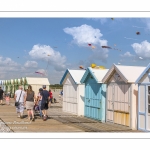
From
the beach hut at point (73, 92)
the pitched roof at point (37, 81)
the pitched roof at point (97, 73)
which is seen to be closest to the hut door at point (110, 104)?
the pitched roof at point (97, 73)

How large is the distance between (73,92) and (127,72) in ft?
17.2

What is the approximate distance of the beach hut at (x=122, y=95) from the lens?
1074 cm

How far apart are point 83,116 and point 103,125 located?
3.09 m

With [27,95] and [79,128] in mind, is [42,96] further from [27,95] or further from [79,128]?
[79,128]

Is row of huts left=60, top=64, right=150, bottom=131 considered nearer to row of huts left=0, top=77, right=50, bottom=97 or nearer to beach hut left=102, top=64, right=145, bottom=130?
beach hut left=102, top=64, right=145, bottom=130

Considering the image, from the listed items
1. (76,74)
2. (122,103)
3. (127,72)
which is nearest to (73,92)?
(76,74)

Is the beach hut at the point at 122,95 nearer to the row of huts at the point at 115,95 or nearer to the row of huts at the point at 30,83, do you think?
the row of huts at the point at 115,95

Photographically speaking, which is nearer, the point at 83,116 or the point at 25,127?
the point at 25,127

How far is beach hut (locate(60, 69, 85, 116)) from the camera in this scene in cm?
1512

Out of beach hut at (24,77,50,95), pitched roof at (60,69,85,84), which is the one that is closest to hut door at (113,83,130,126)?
pitched roof at (60,69,85,84)

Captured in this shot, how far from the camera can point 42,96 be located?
1253 cm

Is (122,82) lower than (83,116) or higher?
higher
